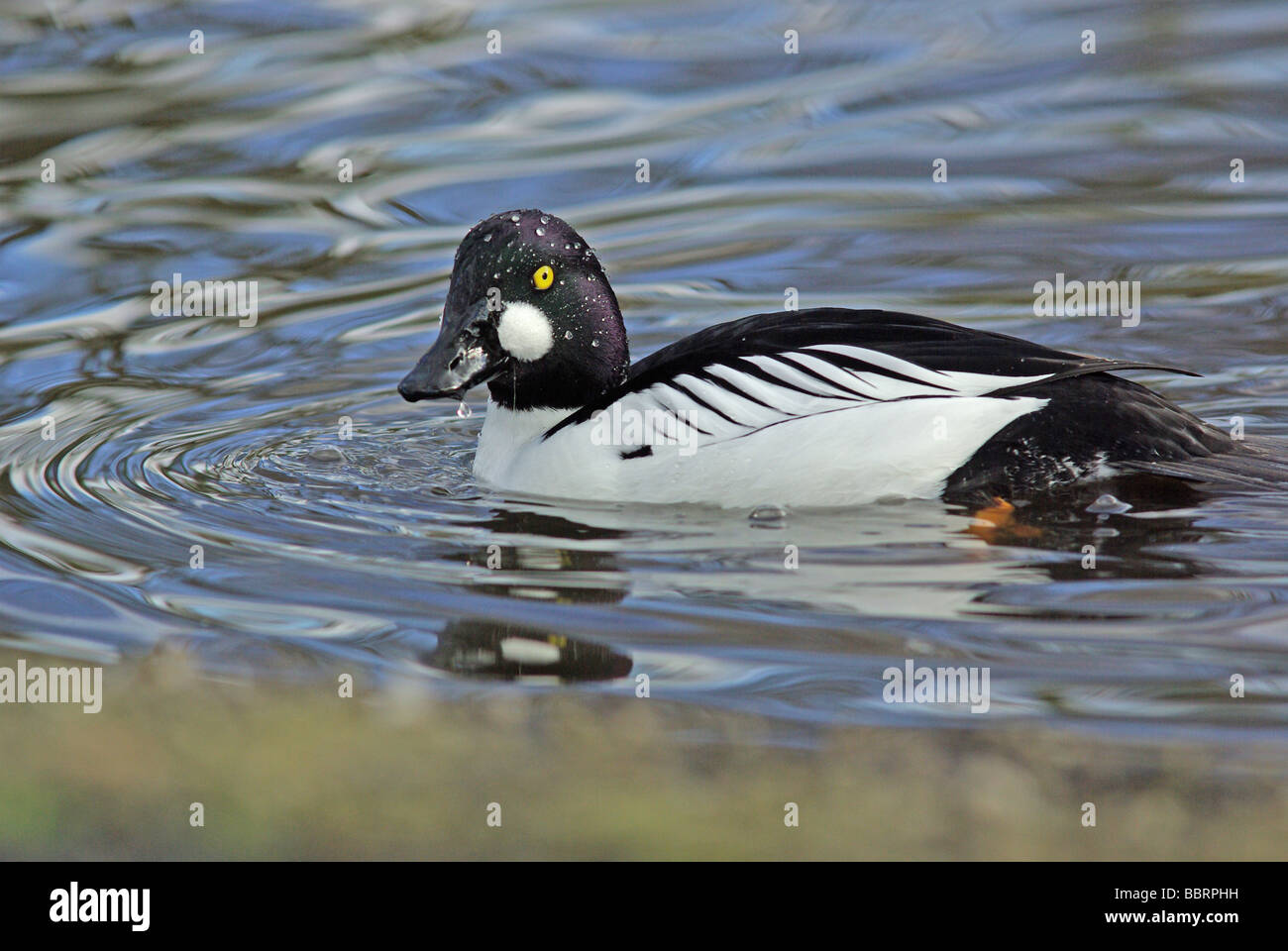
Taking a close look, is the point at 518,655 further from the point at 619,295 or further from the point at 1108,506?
the point at 619,295

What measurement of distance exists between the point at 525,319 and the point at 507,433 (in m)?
0.52

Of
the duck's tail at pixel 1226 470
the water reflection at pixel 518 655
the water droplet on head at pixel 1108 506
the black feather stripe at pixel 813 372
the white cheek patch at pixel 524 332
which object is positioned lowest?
the water reflection at pixel 518 655

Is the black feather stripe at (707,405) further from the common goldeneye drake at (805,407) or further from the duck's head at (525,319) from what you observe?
the duck's head at (525,319)

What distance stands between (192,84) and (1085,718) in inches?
398

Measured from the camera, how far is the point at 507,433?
7238 millimetres

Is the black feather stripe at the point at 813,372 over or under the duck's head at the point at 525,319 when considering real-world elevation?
under

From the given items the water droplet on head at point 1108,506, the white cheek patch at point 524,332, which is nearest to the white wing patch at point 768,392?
the white cheek patch at point 524,332

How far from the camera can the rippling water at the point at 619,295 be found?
5.61m

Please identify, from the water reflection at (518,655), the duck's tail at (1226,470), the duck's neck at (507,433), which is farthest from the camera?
the duck's neck at (507,433)

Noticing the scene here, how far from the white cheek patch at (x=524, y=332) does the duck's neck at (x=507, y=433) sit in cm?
26

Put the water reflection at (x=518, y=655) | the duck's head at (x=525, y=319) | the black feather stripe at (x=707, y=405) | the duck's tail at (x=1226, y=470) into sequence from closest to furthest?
1. the water reflection at (x=518, y=655)
2. the duck's tail at (x=1226, y=470)
3. the black feather stripe at (x=707, y=405)
4. the duck's head at (x=525, y=319)

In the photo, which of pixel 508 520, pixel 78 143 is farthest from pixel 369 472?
pixel 78 143

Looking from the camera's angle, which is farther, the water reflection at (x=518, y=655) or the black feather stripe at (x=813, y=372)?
the black feather stripe at (x=813, y=372)

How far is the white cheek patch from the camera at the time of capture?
22.8ft
